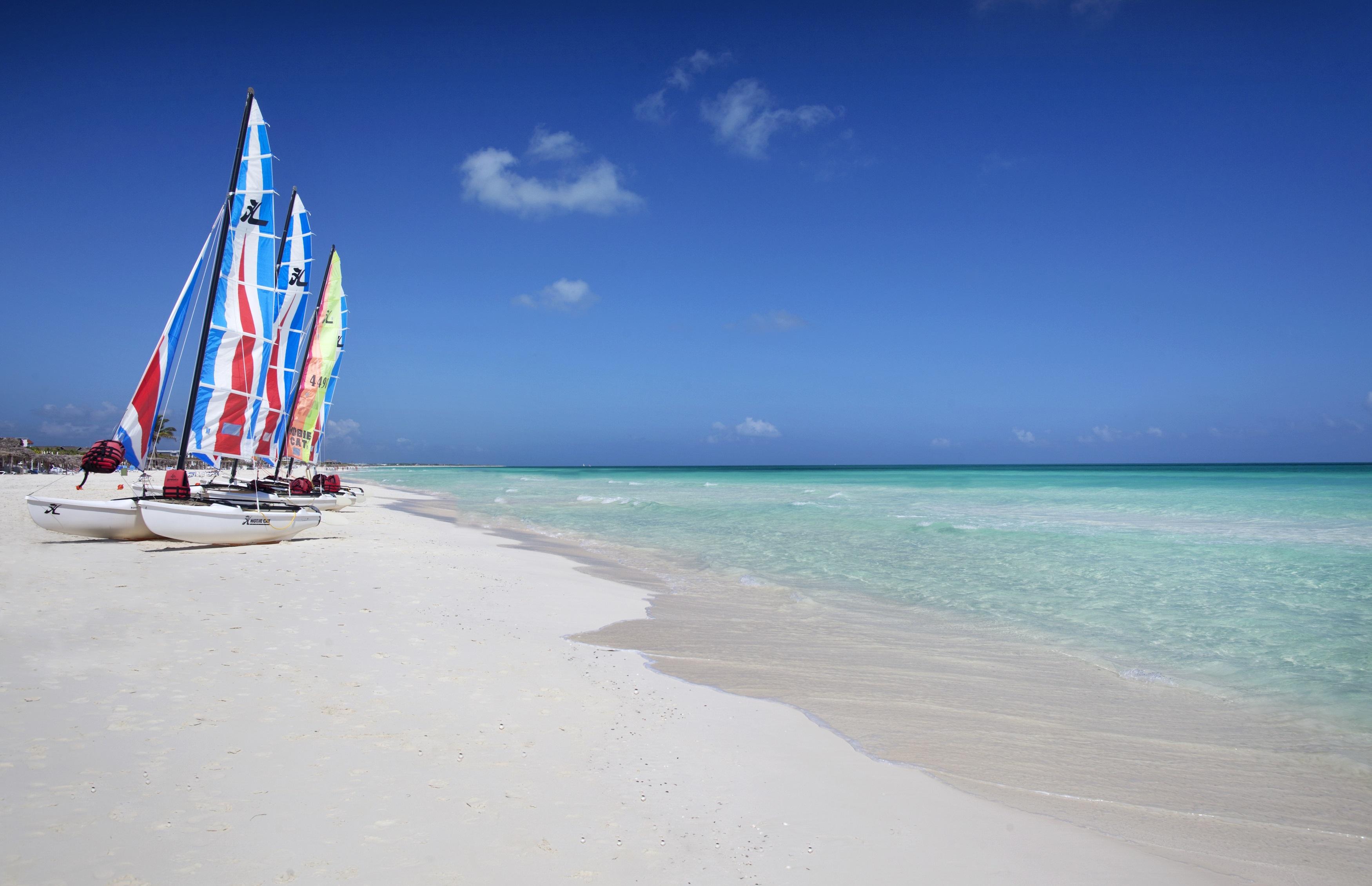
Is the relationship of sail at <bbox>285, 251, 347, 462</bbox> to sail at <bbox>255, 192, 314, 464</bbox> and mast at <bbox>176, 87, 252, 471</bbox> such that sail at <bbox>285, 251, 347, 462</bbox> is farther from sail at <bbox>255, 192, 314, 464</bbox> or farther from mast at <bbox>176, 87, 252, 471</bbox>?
mast at <bbox>176, 87, 252, 471</bbox>

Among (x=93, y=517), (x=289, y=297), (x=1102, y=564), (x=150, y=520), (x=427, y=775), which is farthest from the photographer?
(x=289, y=297)

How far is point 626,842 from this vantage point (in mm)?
3482

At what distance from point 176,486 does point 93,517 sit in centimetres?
127

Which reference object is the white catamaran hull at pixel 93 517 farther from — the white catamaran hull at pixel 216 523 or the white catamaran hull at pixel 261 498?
the white catamaran hull at pixel 261 498

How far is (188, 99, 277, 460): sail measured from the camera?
14633mm

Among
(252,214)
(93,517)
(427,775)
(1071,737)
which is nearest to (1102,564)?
(1071,737)

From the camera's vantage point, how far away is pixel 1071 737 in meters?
5.56

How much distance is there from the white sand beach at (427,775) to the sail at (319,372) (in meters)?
18.2

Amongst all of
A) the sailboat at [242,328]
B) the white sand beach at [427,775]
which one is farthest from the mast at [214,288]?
the white sand beach at [427,775]

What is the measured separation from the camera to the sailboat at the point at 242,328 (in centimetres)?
1450

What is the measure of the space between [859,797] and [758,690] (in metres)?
2.19

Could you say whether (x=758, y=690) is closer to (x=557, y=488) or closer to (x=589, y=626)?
(x=589, y=626)

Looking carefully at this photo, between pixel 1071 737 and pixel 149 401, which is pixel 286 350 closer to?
pixel 149 401

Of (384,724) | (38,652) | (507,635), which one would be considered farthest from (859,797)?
(38,652)
